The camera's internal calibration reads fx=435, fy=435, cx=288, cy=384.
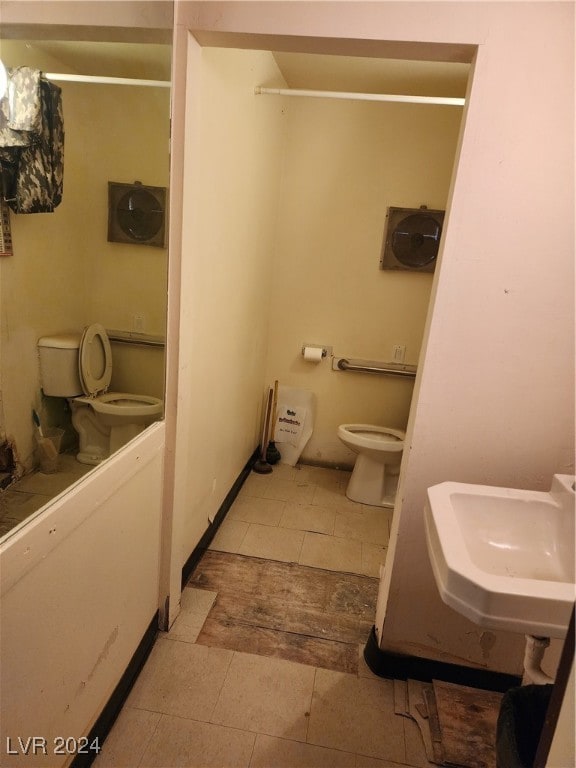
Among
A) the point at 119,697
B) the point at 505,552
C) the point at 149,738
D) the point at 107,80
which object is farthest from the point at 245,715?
the point at 107,80

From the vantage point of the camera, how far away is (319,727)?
147cm

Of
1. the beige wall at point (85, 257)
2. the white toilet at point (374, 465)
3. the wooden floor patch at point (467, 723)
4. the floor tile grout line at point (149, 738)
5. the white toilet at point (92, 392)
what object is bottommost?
the floor tile grout line at point (149, 738)

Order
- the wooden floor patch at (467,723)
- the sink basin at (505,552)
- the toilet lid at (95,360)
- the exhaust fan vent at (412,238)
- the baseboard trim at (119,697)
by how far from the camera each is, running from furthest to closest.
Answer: the exhaust fan vent at (412,238), the toilet lid at (95,360), the wooden floor patch at (467,723), the baseboard trim at (119,697), the sink basin at (505,552)

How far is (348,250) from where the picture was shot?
3043 millimetres

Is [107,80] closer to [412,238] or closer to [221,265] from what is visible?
[221,265]

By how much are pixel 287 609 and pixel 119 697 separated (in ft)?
2.49

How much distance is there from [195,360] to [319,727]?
1396 mm

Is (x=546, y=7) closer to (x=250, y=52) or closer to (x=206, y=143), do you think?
(x=206, y=143)

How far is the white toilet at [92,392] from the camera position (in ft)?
4.68

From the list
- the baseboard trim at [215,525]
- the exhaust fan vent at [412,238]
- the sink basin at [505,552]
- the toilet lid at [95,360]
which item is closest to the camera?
the sink basin at [505,552]

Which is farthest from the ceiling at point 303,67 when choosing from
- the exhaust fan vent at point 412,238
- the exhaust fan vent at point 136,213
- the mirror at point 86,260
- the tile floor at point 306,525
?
the tile floor at point 306,525

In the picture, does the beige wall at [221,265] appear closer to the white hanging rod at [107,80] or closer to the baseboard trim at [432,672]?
the white hanging rod at [107,80]

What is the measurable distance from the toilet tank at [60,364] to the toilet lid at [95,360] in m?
0.02

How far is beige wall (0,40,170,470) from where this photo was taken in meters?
1.34
